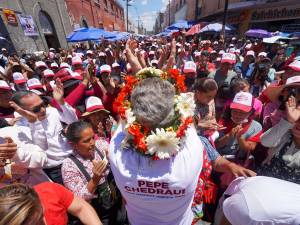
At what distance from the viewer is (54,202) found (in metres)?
1.57

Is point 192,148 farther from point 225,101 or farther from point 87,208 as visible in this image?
point 225,101

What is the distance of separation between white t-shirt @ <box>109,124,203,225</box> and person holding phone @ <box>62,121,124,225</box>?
0.66 m

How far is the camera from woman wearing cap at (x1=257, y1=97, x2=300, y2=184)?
1772mm

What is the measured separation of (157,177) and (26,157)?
4.77ft

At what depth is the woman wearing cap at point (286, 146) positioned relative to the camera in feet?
5.82

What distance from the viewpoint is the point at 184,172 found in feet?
4.38

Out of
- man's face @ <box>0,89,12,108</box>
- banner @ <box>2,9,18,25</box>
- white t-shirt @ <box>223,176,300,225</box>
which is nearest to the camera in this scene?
white t-shirt @ <box>223,176,300,225</box>

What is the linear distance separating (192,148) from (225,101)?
2.76m

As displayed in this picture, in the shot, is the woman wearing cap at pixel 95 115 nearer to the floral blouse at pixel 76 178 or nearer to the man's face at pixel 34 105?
the man's face at pixel 34 105

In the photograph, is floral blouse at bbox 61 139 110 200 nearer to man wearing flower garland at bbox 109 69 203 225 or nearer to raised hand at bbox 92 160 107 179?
raised hand at bbox 92 160 107 179

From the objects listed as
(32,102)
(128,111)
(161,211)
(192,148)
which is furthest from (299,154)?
(32,102)

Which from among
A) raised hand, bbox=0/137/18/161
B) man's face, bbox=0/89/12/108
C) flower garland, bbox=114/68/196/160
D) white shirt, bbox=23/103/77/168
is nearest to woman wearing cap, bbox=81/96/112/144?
white shirt, bbox=23/103/77/168

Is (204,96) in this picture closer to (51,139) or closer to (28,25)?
(51,139)

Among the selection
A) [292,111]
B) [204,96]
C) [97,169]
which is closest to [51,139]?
[97,169]
